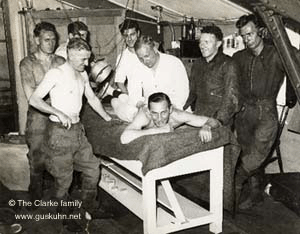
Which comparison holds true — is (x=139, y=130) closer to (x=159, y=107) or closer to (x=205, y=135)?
(x=159, y=107)

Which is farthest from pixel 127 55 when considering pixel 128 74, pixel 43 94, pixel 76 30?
pixel 43 94

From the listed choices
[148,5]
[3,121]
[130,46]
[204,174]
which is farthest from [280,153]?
[3,121]

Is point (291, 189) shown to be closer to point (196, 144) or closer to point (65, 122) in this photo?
point (196, 144)

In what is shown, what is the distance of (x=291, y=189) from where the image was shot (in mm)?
3434

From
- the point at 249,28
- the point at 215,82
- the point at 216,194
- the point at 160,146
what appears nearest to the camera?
the point at 160,146

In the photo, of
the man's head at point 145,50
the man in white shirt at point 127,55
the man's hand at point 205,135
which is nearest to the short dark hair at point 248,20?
the man's head at point 145,50

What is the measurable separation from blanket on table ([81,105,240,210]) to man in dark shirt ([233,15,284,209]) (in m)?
0.36

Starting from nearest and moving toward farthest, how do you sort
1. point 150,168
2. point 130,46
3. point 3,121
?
1. point 150,168
2. point 130,46
3. point 3,121

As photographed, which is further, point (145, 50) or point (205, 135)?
point (145, 50)

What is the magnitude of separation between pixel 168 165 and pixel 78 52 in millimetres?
1072

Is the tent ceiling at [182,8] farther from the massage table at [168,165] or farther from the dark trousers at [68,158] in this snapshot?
the dark trousers at [68,158]

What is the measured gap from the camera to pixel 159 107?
2.69 meters

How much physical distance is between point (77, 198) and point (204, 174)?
1291 mm

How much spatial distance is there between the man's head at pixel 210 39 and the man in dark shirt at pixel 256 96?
24cm
